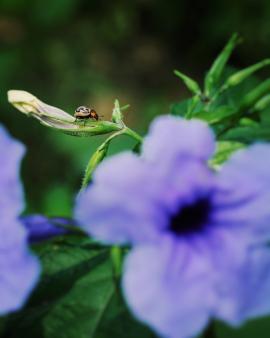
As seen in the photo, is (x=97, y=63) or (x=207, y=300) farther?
(x=97, y=63)

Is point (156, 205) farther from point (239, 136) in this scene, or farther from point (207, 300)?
point (239, 136)

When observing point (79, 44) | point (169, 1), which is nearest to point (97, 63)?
point (79, 44)

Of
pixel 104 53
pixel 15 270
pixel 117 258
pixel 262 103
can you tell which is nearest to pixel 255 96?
pixel 262 103

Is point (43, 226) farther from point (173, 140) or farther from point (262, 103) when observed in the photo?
point (262, 103)

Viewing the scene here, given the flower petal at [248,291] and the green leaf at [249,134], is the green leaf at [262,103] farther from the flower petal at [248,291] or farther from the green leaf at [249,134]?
the flower petal at [248,291]

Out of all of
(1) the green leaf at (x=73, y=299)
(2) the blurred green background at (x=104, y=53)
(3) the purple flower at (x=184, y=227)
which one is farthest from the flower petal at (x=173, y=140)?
(2) the blurred green background at (x=104, y=53)
